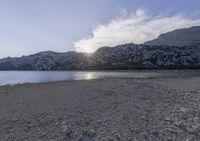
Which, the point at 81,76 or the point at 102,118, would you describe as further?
the point at 81,76

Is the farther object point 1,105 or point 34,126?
A: point 1,105

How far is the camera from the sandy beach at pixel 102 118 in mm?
13586

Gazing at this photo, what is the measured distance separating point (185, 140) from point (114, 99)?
9.57 metres

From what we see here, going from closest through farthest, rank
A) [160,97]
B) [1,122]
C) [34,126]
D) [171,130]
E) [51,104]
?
[171,130], [34,126], [1,122], [51,104], [160,97]

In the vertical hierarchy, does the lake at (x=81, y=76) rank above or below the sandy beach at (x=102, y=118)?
below

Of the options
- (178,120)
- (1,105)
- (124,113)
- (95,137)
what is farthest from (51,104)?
(178,120)

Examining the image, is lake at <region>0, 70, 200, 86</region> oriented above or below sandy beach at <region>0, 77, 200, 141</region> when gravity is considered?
below

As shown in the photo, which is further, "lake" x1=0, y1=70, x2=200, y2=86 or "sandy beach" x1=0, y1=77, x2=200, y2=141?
"lake" x1=0, y1=70, x2=200, y2=86

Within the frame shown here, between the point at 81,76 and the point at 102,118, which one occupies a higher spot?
the point at 102,118

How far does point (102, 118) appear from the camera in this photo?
16.2m

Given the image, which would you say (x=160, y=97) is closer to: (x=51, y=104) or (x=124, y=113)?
(x=124, y=113)

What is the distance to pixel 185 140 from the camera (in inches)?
502

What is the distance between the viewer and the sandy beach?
13586 millimetres

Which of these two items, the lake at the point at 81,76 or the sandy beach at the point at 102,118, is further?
the lake at the point at 81,76
